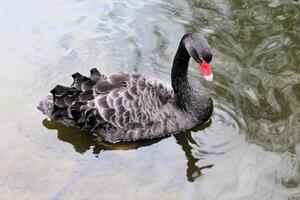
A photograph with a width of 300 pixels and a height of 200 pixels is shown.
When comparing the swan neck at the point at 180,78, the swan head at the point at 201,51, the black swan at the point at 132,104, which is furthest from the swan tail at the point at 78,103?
the swan head at the point at 201,51

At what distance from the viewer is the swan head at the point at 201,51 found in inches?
173

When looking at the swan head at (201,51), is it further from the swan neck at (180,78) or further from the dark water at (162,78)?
the dark water at (162,78)

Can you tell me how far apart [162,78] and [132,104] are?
0.90 m

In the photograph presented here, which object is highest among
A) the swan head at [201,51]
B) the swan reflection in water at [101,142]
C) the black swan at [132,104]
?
the swan head at [201,51]

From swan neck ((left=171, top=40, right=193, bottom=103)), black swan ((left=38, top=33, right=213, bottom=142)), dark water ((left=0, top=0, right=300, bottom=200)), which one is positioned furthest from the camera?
swan neck ((left=171, top=40, right=193, bottom=103))

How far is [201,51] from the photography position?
4.40 m

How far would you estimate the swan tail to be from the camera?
4.63 metres

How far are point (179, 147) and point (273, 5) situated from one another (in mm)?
2544

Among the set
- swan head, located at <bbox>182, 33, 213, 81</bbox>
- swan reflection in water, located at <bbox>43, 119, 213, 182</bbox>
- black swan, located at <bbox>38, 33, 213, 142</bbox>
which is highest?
swan head, located at <bbox>182, 33, 213, 81</bbox>

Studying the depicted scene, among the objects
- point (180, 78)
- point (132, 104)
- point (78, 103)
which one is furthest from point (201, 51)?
point (78, 103)

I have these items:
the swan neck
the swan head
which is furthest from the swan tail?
the swan head

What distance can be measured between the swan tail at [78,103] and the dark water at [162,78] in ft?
0.68

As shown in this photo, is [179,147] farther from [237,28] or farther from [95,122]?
[237,28]

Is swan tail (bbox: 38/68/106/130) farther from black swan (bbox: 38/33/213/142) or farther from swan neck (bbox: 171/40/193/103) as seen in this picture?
swan neck (bbox: 171/40/193/103)
